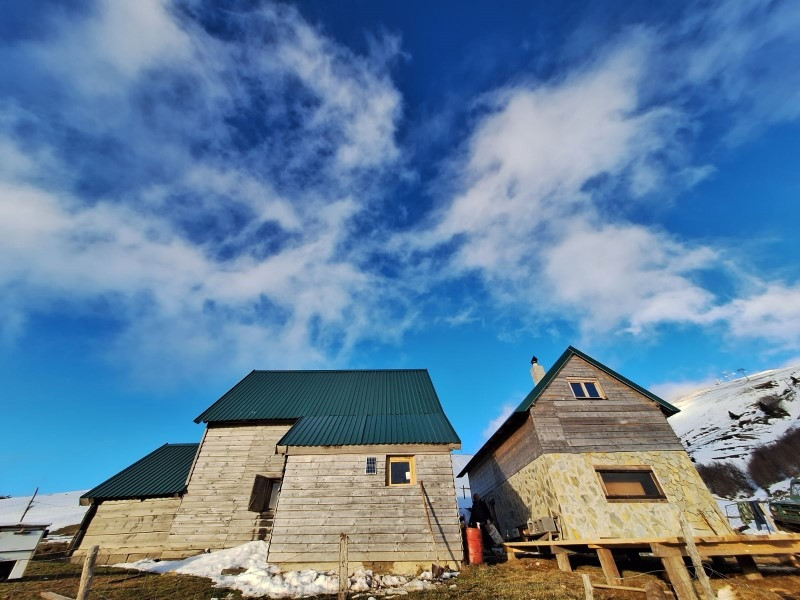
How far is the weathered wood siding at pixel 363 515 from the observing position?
12430mm

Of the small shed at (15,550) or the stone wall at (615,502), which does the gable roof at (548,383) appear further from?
the small shed at (15,550)

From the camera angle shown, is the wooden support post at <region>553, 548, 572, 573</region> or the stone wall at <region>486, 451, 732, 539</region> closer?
Answer: the wooden support post at <region>553, 548, 572, 573</region>

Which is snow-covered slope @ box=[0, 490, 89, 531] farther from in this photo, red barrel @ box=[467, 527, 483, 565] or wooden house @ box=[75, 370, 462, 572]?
red barrel @ box=[467, 527, 483, 565]

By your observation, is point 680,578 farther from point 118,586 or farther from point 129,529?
point 129,529

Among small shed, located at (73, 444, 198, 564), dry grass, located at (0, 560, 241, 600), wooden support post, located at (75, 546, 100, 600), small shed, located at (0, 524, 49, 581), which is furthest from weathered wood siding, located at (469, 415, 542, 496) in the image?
small shed, located at (0, 524, 49, 581)

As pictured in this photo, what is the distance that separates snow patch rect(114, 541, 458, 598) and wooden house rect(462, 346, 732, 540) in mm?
5871

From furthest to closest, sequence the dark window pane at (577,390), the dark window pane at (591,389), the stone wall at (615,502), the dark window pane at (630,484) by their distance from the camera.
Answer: the dark window pane at (591,389)
the dark window pane at (577,390)
the dark window pane at (630,484)
the stone wall at (615,502)

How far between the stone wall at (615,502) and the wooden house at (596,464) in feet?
0.11

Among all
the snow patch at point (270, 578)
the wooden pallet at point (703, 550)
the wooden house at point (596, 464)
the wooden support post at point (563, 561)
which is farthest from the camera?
the wooden house at point (596, 464)

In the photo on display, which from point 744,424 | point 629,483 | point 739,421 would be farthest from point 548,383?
point 739,421

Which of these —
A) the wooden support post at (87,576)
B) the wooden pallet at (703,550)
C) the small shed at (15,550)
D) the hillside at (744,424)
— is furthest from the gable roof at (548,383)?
the hillside at (744,424)

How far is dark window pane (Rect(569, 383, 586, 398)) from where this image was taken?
17.4 metres

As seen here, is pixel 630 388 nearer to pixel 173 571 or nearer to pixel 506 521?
pixel 506 521

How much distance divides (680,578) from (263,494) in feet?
46.6
